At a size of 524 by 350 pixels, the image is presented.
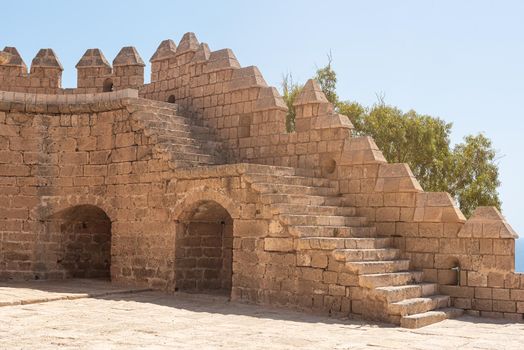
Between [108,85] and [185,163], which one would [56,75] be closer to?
[108,85]

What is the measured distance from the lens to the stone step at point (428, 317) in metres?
8.97

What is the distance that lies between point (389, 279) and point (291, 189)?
245 centimetres

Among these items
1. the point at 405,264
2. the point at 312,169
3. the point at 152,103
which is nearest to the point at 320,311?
the point at 405,264

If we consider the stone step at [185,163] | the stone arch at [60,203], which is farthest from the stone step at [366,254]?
the stone arch at [60,203]

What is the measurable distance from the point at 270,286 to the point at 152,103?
5394mm

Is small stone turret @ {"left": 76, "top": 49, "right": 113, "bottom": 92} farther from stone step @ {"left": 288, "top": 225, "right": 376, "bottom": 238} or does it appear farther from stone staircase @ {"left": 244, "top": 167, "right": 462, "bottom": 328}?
stone step @ {"left": 288, "top": 225, "right": 376, "bottom": 238}

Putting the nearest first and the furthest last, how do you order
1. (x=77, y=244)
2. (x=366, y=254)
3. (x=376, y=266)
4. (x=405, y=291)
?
(x=405, y=291) < (x=376, y=266) < (x=366, y=254) < (x=77, y=244)

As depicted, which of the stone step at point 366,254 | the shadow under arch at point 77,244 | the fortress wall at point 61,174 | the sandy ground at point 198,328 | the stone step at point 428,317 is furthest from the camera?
the shadow under arch at point 77,244

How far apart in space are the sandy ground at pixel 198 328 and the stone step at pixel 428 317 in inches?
5.1

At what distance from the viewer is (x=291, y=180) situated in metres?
11.6

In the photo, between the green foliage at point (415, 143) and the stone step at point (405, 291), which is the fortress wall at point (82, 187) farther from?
the green foliage at point (415, 143)

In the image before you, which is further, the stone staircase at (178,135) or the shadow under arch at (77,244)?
the shadow under arch at (77,244)

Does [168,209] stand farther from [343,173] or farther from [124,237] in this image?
[343,173]

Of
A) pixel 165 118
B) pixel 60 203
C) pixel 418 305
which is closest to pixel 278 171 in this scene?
pixel 165 118
